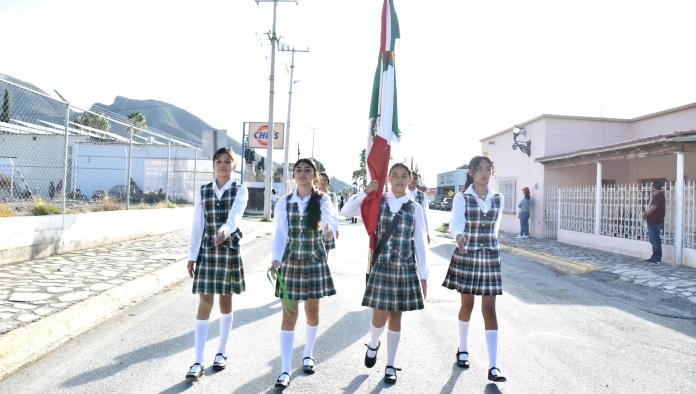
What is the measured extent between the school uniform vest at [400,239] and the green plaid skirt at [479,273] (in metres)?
0.52

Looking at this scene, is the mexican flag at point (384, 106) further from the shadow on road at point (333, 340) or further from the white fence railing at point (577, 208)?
the white fence railing at point (577, 208)

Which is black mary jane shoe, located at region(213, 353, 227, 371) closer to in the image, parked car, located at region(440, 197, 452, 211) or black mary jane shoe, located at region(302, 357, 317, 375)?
black mary jane shoe, located at region(302, 357, 317, 375)

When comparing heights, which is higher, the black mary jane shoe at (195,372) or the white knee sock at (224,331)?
the white knee sock at (224,331)

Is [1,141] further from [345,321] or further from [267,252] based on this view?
[345,321]

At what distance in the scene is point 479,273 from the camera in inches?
163

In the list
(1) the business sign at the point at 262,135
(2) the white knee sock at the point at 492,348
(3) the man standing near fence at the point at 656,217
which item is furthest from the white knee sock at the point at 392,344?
(1) the business sign at the point at 262,135

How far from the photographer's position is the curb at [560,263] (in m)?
10.4

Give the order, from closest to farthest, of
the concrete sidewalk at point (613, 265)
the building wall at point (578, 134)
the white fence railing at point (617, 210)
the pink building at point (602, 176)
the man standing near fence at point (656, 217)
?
the concrete sidewalk at point (613, 265) → the man standing near fence at point (656, 217) → the white fence railing at point (617, 210) → the pink building at point (602, 176) → the building wall at point (578, 134)

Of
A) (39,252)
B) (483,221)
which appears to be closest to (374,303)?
(483,221)

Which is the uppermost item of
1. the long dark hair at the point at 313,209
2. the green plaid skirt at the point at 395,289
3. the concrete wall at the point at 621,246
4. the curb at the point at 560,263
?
the long dark hair at the point at 313,209

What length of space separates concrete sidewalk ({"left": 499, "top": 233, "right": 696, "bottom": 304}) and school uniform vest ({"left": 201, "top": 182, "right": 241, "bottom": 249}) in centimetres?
680

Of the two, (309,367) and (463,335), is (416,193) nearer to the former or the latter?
(463,335)

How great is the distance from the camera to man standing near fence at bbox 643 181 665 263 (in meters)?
10.5

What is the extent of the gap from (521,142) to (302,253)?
1676cm
